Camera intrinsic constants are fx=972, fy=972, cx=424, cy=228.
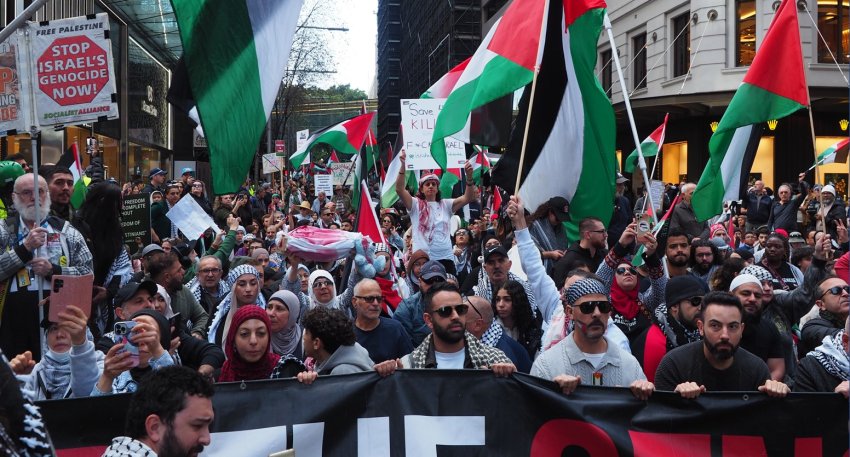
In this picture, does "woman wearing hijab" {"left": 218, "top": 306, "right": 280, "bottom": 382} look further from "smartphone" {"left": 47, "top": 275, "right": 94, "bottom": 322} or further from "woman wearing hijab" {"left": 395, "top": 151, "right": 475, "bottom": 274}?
"woman wearing hijab" {"left": 395, "top": 151, "right": 475, "bottom": 274}

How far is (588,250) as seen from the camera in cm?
776

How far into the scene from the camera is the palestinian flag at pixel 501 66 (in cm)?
816

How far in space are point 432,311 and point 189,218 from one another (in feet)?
15.9

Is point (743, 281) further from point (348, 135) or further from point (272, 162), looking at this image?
point (272, 162)

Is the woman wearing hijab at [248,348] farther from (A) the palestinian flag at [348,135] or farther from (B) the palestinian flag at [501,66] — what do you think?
(A) the palestinian flag at [348,135]

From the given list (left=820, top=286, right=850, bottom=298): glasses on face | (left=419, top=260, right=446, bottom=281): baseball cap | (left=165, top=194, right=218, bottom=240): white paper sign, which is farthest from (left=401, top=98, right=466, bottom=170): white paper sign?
(left=820, top=286, right=850, bottom=298): glasses on face

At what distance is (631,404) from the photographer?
188 inches

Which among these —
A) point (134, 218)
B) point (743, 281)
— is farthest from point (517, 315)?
point (134, 218)

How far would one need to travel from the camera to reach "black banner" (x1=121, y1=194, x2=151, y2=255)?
9.48m

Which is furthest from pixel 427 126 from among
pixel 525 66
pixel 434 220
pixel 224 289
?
pixel 224 289

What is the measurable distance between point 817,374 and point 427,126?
25.5ft

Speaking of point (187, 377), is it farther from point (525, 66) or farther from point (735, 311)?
point (525, 66)

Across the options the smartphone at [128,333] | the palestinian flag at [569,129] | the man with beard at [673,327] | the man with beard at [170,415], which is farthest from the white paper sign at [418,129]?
the man with beard at [170,415]

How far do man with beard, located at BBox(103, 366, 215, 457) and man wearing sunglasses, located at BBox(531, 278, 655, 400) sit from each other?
2.31 metres
